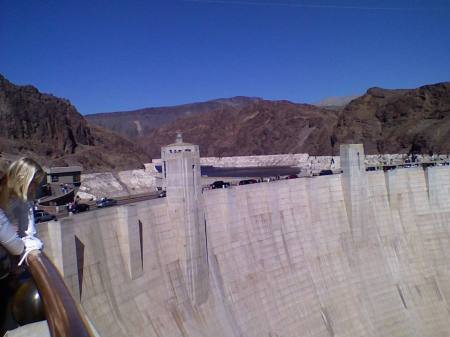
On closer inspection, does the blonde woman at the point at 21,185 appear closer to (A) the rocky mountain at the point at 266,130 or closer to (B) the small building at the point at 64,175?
(B) the small building at the point at 64,175

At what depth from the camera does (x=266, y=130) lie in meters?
159

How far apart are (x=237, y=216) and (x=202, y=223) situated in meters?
2.53

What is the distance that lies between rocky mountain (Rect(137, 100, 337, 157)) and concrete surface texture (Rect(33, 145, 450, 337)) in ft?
324

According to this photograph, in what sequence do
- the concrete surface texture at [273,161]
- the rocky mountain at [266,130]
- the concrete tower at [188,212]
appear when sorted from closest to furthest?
the concrete tower at [188,212] < the concrete surface texture at [273,161] < the rocky mountain at [266,130]

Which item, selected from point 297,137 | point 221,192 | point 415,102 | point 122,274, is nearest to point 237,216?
point 221,192

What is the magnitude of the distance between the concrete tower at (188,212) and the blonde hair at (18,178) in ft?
30.1

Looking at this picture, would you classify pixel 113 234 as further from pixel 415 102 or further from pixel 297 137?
pixel 297 137

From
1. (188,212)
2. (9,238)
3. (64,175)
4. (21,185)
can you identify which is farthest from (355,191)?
(64,175)

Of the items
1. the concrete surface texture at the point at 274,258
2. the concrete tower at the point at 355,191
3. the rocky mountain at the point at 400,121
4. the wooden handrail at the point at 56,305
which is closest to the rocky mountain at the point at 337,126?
the rocky mountain at the point at 400,121

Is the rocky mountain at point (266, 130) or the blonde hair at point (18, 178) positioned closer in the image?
the blonde hair at point (18, 178)

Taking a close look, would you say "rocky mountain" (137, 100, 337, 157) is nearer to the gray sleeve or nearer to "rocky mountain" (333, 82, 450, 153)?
"rocky mountain" (333, 82, 450, 153)

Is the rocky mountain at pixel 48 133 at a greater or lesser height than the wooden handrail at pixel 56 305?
greater

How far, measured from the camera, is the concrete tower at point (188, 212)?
12.6 metres

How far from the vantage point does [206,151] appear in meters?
178
